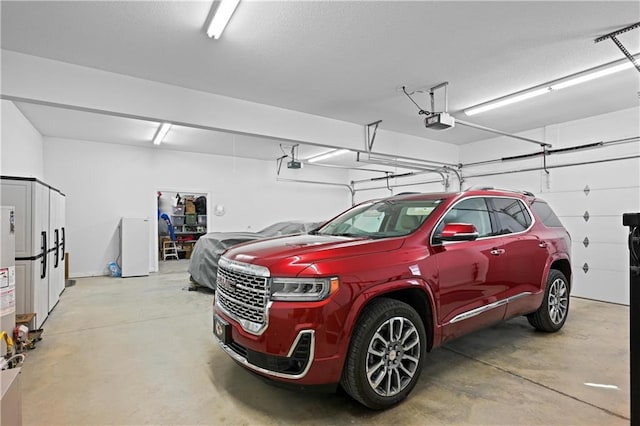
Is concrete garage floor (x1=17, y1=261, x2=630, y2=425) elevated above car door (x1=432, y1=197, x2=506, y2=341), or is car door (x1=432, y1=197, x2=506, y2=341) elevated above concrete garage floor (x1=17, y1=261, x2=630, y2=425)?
car door (x1=432, y1=197, x2=506, y2=341)

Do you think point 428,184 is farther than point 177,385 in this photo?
Yes

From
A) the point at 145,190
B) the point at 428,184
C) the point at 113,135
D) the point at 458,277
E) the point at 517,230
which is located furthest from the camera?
the point at 428,184

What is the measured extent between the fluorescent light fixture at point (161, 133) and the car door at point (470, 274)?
222 inches

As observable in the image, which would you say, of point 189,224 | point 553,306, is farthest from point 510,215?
point 189,224

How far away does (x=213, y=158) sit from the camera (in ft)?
31.7

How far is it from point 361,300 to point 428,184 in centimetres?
803

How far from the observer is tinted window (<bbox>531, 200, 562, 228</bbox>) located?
3724 millimetres

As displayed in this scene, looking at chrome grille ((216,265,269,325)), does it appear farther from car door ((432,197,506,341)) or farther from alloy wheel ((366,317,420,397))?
car door ((432,197,506,341))

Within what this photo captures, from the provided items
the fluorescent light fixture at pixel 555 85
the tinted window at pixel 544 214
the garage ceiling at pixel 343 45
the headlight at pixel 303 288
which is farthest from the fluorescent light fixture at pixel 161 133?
the tinted window at pixel 544 214

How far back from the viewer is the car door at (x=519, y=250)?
123 inches

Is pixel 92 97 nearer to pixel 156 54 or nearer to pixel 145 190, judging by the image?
pixel 156 54

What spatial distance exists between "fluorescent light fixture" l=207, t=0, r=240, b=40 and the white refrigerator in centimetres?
615

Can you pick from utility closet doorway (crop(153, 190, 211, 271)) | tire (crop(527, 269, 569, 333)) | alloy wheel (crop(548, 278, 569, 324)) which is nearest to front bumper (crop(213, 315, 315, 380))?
tire (crop(527, 269, 569, 333))

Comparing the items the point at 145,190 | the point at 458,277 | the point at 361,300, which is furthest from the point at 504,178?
the point at 145,190
